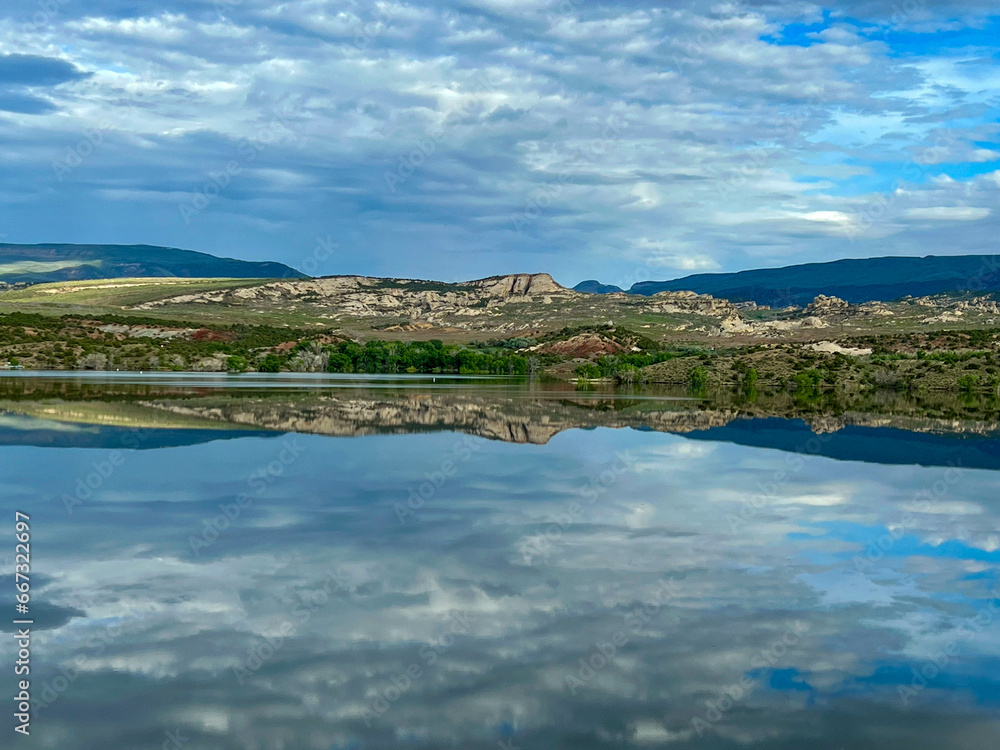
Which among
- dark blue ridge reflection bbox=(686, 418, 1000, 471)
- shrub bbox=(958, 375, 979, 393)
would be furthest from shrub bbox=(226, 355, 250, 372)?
dark blue ridge reflection bbox=(686, 418, 1000, 471)

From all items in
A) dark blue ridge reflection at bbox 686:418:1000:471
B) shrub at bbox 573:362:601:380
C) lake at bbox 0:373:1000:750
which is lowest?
dark blue ridge reflection at bbox 686:418:1000:471

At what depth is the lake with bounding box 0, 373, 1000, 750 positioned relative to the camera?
693 centimetres

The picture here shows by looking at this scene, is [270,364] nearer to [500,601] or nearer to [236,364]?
[236,364]

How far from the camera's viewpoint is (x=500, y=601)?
32.7ft

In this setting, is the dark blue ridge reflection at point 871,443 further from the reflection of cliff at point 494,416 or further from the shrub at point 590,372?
the shrub at point 590,372

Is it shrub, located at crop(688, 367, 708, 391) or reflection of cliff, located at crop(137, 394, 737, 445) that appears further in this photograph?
shrub, located at crop(688, 367, 708, 391)

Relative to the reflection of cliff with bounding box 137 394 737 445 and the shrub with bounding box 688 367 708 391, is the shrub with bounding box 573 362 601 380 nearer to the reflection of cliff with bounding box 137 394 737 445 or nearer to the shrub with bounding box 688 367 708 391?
the shrub with bounding box 688 367 708 391

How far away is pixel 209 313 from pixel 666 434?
182025mm

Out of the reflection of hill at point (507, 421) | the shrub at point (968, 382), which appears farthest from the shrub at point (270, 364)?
the shrub at point (968, 382)

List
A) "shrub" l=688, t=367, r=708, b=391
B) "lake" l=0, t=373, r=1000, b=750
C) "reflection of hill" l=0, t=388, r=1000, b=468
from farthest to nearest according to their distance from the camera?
"shrub" l=688, t=367, r=708, b=391, "reflection of hill" l=0, t=388, r=1000, b=468, "lake" l=0, t=373, r=1000, b=750

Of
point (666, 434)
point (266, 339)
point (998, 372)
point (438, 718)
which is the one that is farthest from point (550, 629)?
point (266, 339)

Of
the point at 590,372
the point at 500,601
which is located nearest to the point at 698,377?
the point at 590,372

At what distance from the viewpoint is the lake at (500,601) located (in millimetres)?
6926

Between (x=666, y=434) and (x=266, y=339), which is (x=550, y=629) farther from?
(x=266, y=339)
